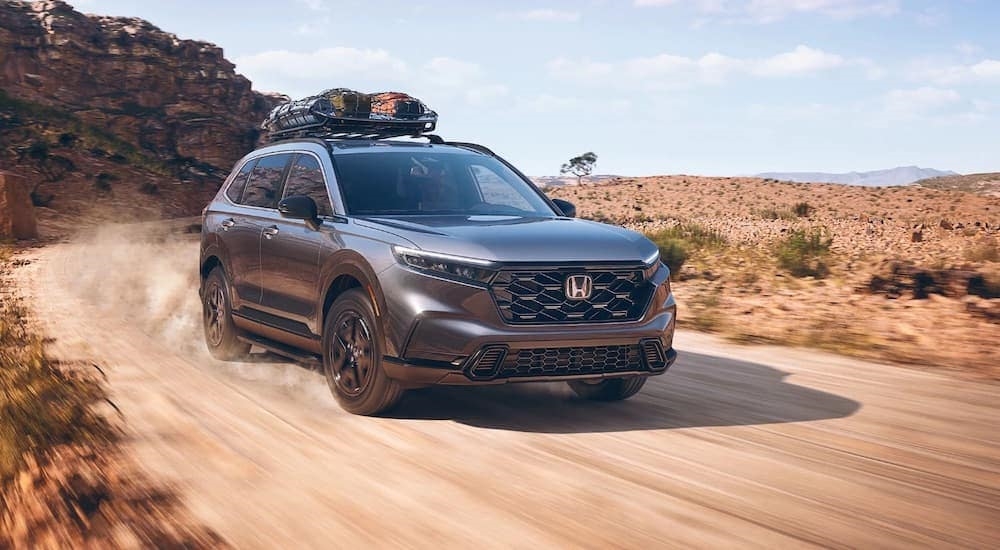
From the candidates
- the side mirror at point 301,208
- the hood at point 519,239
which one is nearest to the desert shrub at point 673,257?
the hood at point 519,239

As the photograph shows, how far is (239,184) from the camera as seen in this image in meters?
9.47

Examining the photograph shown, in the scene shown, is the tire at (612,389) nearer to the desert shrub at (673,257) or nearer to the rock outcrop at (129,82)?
the desert shrub at (673,257)

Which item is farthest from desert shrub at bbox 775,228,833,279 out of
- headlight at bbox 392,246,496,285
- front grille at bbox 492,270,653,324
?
headlight at bbox 392,246,496,285

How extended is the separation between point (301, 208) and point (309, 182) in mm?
641

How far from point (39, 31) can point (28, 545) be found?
57994 mm

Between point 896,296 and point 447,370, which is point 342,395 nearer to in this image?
point 447,370

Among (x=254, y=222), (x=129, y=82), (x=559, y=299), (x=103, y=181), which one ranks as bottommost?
(x=103, y=181)

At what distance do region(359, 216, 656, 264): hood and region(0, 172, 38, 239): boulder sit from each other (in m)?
22.5

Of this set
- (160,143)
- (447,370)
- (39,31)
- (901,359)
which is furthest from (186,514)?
(39,31)

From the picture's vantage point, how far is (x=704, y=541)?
433 centimetres

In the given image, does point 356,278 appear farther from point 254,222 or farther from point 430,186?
point 254,222

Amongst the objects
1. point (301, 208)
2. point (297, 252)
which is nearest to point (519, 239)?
point (301, 208)

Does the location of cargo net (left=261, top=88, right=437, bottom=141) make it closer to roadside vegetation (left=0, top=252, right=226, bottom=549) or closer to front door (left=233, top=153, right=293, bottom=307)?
front door (left=233, top=153, right=293, bottom=307)

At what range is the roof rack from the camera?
340 inches
